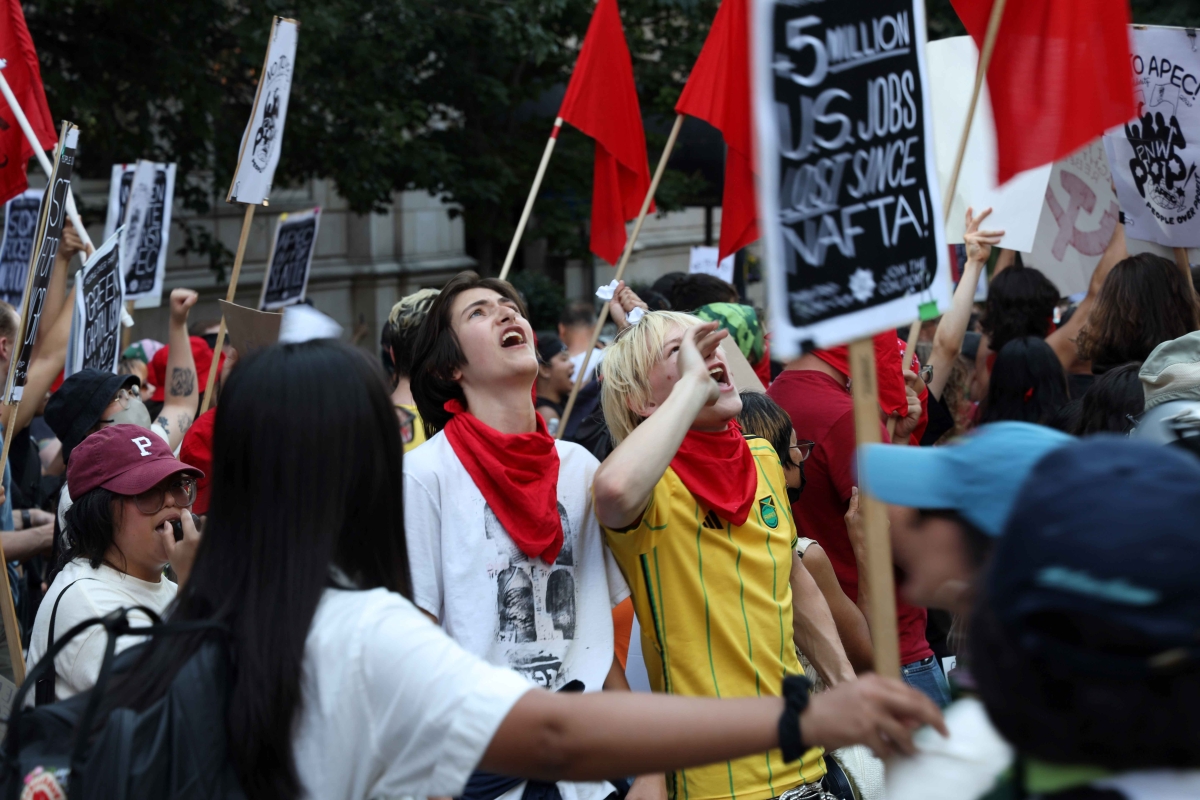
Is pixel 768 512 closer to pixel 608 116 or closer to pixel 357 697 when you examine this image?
pixel 357 697

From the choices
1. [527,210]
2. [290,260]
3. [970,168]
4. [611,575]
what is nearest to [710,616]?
[611,575]

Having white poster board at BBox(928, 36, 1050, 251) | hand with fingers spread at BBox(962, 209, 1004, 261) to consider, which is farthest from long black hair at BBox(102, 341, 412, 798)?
white poster board at BBox(928, 36, 1050, 251)

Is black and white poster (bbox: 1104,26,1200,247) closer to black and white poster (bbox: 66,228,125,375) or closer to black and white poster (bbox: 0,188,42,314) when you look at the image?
black and white poster (bbox: 66,228,125,375)

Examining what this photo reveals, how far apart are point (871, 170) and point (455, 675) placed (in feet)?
3.55

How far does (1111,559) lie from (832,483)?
2534mm

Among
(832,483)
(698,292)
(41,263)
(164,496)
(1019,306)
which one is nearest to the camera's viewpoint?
(164,496)

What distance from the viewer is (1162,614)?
1.19m

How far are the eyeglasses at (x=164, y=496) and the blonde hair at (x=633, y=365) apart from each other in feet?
3.70

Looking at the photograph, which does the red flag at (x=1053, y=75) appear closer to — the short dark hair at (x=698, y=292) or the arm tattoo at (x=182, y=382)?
the short dark hair at (x=698, y=292)

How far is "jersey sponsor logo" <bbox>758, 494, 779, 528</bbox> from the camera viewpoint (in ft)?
9.73

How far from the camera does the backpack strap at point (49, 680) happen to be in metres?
2.72

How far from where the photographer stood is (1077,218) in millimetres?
6562

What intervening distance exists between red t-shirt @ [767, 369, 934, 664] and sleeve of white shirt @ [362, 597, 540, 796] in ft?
6.98

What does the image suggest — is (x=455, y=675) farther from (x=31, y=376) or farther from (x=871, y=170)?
(x=31, y=376)
